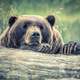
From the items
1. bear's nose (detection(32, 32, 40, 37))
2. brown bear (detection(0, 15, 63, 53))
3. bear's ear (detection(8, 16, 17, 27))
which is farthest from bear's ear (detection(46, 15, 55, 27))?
bear's ear (detection(8, 16, 17, 27))

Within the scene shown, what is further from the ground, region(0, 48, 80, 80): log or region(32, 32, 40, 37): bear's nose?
region(32, 32, 40, 37): bear's nose

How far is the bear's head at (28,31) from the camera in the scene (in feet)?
14.3

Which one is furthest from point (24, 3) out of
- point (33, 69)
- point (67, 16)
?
point (33, 69)

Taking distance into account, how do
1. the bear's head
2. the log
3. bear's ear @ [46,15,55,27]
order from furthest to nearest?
bear's ear @ [46,15,55,27]
the bear's head
the log

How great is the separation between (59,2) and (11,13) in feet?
1.87

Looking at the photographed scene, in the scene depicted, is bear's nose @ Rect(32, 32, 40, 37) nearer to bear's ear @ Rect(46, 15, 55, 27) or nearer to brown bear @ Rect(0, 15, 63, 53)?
brown bear @ Rect(0, 15, 63, 53)

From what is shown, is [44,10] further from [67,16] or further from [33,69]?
[33,69]

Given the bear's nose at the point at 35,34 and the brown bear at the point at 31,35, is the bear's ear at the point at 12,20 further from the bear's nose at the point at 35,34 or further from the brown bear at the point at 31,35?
the bear's nose at the point at 35,34

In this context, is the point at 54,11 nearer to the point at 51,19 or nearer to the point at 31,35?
the point at 51,19

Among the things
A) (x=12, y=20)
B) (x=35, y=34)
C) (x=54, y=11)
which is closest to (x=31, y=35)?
(x=35, y=34)

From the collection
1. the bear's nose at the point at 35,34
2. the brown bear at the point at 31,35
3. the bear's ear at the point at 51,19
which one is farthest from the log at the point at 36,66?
the bear's ear at the point at 51,19

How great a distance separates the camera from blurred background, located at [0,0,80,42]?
14.8 ft

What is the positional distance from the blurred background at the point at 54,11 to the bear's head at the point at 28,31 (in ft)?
0.22

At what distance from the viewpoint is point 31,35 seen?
14.2ft
